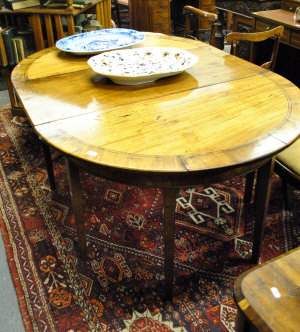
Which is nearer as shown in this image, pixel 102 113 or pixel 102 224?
pixel 102 113

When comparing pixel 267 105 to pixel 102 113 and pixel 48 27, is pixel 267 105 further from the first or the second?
pixel 48 27

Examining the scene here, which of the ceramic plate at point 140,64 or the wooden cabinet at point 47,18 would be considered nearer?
the ceramic plate at point 140,64

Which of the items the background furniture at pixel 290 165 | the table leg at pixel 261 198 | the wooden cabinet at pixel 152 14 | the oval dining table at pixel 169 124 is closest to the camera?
the oval dining table at pixel 169 124

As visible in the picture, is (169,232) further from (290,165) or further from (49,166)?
(49,166)

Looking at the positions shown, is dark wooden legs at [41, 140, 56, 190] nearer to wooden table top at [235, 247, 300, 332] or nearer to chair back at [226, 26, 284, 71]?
chair back at [226, 26, 284, 71]

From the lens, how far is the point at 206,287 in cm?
134

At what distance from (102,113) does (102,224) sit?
67 centimetres

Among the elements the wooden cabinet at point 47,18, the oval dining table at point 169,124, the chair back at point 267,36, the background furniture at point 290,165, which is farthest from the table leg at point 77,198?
the wooden cabinet at point 47,18

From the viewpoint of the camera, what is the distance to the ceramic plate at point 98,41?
1.68 metres

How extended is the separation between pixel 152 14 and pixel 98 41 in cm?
245

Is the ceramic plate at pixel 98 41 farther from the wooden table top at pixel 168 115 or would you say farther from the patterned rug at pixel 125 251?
the patterned rug at pixel 125 251

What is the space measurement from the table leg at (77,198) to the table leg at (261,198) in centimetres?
67

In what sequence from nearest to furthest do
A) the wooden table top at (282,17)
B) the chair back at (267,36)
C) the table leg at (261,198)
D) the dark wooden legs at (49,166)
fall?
the table leg at (261,198) → the chair back at (267,36) → the dark wooden legs at (49,166) → the wooden table top at (282,17)

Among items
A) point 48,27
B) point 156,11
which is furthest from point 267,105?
point 156,11
